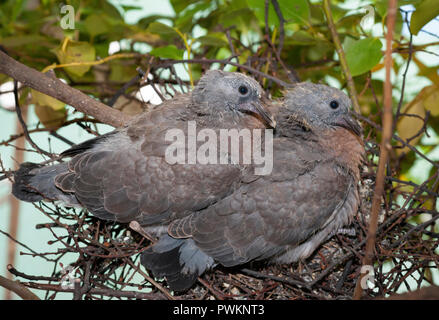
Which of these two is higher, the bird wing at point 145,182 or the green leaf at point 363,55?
the green leaf at point 363,55

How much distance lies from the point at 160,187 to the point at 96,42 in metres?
0.84

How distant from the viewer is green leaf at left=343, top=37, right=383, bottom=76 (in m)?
1.48

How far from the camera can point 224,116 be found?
1.52 m

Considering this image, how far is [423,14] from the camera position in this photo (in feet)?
4.48

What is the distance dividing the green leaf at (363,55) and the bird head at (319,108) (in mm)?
99

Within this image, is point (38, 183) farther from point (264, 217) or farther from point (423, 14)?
point (423, 14)

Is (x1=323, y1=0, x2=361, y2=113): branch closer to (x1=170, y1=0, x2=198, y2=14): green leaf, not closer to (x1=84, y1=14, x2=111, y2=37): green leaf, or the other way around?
(x1=170, y1=0, x2=198, y2=14): green leaf

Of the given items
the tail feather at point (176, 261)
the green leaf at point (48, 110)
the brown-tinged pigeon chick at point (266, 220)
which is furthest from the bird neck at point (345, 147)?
the green leaf at point (48, 110)

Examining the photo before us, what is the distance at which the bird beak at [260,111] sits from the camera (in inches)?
58.1

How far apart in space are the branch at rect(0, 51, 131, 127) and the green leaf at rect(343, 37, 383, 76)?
0.78 m

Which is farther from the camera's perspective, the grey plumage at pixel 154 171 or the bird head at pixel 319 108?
the bird head at pixel 319 108

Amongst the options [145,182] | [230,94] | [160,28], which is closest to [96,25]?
[160,28]

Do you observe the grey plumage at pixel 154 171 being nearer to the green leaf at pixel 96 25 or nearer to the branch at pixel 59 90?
the branch at pixel 59 90
